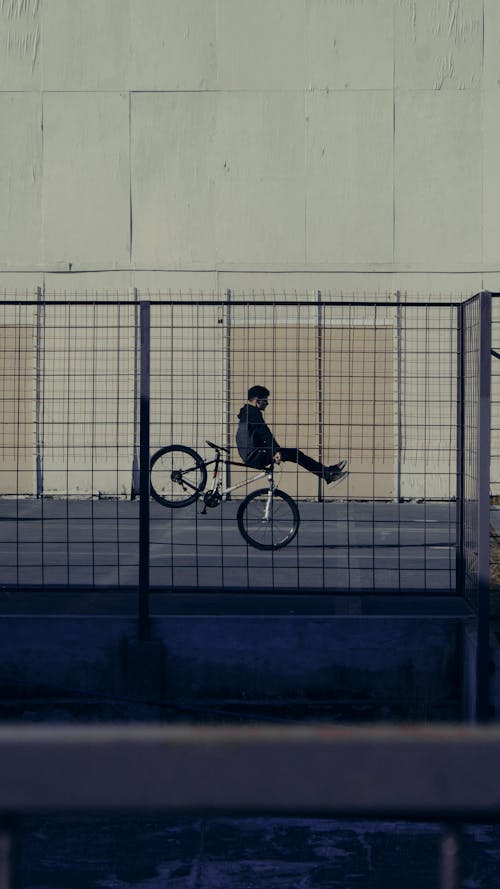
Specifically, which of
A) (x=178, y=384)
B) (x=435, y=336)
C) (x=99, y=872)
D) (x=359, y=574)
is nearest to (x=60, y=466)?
(x=178, y=384)

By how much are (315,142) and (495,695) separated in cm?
1231

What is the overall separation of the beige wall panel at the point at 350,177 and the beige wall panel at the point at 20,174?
391cm

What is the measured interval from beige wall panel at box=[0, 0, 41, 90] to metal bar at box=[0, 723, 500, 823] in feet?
57.3

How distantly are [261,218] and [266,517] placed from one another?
772 centimetres

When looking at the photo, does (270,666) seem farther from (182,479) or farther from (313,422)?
(313,422)

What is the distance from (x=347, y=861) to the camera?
5.56 metres

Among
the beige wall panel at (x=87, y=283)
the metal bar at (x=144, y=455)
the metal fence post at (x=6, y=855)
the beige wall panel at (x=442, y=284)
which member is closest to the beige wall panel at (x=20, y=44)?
the beige wall panel at (x=87, y=283)

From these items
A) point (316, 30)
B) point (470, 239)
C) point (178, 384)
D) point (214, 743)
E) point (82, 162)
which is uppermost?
point (316, 30)

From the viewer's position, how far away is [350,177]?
1759cm

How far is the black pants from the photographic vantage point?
912 cm

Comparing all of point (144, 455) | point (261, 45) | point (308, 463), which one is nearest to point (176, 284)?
point (261, 45)

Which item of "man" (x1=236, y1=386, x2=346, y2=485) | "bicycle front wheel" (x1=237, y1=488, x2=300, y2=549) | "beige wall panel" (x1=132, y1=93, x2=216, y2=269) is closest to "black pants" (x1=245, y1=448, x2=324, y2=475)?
"man" (x1=236, y1=386, x2=346, y2=485)

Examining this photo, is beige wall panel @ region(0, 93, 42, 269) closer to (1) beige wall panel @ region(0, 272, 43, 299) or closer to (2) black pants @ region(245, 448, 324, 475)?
(1) beige wall panel @ region(0, 272, 43, 299)

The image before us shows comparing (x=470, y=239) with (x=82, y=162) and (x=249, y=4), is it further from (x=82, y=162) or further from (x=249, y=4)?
(x=82, y=162)
